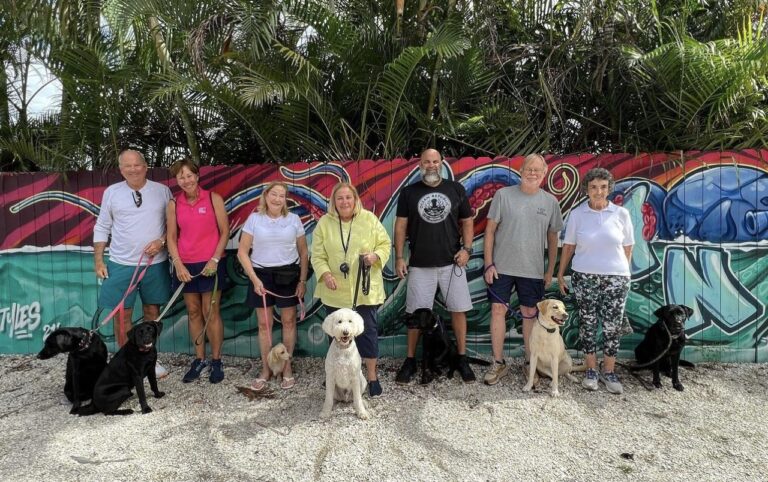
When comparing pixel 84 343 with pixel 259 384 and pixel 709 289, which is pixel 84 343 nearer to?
pixel 259 384

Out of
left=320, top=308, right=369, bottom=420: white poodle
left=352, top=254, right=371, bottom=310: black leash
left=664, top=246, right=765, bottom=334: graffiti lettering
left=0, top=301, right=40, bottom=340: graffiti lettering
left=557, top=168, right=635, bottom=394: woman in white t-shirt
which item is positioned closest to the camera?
left=320, top=308, right=369, bottom=420: white poodle

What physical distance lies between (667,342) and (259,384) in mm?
3221

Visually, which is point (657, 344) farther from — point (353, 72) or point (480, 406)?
point (353, 72)

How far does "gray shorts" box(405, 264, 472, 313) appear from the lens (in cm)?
411

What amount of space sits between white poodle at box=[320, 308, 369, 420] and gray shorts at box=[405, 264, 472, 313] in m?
0.78

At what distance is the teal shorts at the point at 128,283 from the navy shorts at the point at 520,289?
2.79m

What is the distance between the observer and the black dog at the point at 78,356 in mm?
3617

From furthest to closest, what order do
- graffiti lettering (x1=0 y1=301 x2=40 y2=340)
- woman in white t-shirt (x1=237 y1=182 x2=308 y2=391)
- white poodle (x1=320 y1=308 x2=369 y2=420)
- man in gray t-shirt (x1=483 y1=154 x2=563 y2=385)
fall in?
graffiti lettering (x1=0 y1=301 x2=40 y2=340)
man in gray t-shirt (x1=483 y1=154 x2=563 y2=385)
woman in white t-shirt (x1=237 y1=182 x2=308 y2=391)
white poodle (x1=320 y1=308 x2=369 y2=420)

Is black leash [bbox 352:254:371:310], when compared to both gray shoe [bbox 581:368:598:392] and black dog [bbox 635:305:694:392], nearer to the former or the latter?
gray shoe [bbox 581:368:598:392]

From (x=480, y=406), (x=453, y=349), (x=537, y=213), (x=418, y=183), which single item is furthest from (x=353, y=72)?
(x=480, y=406)

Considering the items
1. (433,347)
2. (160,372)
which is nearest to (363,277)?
(433,347)

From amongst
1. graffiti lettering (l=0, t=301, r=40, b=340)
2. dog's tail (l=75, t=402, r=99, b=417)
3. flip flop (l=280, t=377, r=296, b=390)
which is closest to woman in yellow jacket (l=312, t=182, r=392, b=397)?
flip flop (l=280, t=377, r=296, b=390)

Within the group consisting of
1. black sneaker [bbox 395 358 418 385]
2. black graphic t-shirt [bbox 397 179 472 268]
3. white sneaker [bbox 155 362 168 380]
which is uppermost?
black graphic t-shirt [bbox 397 179 472 268]

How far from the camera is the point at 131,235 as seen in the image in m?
4.16
